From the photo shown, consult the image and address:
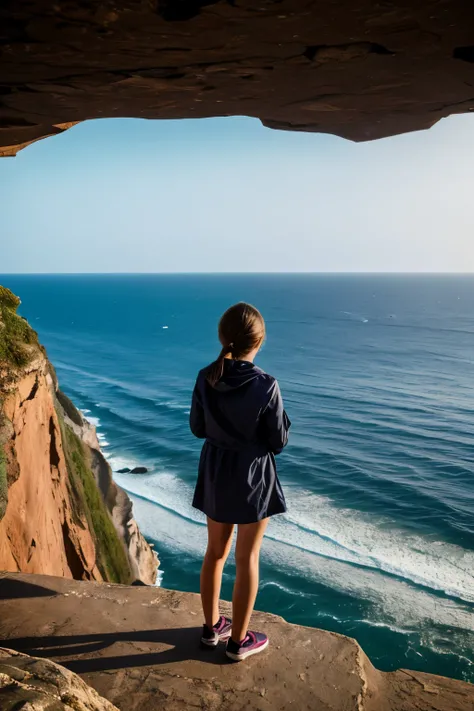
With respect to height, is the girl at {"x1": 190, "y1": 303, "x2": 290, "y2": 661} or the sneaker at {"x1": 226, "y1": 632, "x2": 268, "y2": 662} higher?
the girl at {"x1": 190, "y1": 303, "x2": 290, "y2": 661}

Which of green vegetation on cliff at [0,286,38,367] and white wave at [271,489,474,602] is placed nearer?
green vegetation on cliff at [0,286,38,367]

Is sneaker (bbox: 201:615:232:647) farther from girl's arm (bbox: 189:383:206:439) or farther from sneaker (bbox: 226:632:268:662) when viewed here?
girl's arm (bbox: 189:383:206:439)

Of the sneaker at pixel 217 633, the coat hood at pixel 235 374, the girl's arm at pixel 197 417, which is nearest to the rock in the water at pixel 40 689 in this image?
the sneaker at pixel 217 633

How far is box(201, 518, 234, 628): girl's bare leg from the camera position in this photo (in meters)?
3.97

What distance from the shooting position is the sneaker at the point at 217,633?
413 centimetres

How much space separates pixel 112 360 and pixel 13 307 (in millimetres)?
61311

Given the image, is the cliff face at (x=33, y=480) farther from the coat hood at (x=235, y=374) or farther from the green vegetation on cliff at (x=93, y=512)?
the coat hood at (x=235, y=374)

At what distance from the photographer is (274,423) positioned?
3.74 m

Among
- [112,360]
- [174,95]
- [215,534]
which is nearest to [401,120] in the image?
[174,95]

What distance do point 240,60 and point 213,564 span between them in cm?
365

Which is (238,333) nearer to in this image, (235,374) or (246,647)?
(235,374)

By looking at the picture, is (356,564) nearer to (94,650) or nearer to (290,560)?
(290,560)

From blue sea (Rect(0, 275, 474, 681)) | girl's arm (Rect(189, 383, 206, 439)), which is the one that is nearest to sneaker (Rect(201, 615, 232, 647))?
girl's arm (Rect(189, 383, 206, 439))

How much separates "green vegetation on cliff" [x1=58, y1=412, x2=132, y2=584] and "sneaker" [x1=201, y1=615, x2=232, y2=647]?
7.65 meters
